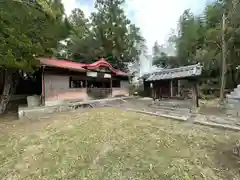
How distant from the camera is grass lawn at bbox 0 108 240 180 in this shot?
133 inches

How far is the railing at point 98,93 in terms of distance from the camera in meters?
13.1

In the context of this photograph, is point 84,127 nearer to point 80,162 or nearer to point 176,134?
point 80,162

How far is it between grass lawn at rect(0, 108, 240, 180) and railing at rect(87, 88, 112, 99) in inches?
264

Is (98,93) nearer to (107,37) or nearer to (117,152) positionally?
(107,37)

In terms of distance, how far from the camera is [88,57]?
66.3ft

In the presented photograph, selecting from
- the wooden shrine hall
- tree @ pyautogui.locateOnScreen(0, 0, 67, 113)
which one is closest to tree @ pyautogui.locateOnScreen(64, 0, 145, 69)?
the wooden shrine hall

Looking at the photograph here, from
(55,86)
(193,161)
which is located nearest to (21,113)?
(55,86)

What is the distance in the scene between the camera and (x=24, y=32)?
7.25 metres

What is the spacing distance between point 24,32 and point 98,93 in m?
7.53

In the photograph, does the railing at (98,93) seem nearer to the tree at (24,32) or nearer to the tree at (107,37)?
the tree at (24,32)

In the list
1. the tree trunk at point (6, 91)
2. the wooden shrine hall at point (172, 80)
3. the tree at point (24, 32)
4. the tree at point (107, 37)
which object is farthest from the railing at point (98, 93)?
the tree at point (107, 37)

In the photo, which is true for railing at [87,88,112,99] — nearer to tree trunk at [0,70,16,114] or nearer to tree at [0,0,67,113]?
tree at [0,0,67,113]

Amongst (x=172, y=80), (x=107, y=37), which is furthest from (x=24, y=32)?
(x=107, y=37)

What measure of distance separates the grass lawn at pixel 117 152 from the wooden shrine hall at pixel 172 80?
11.5 ft
